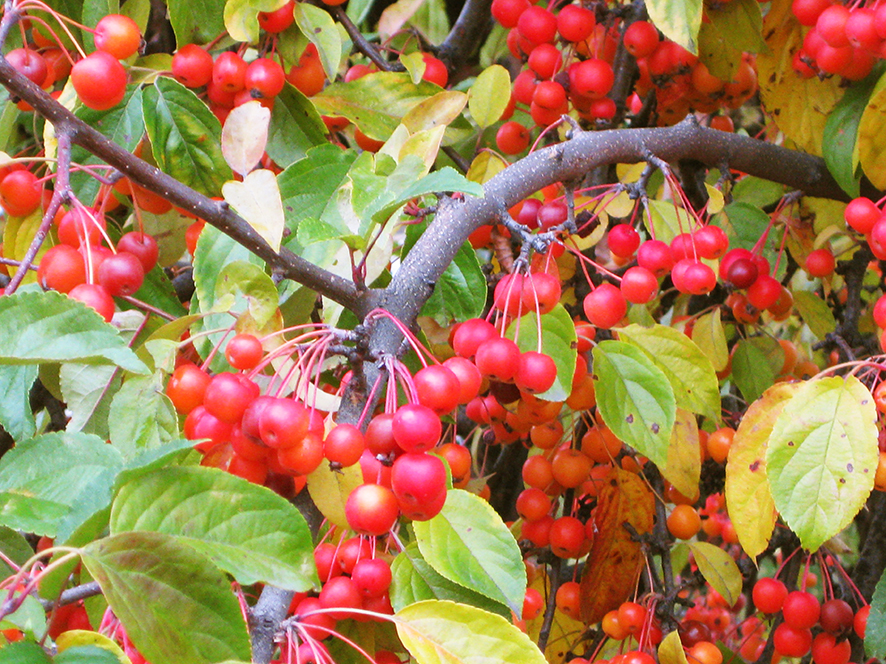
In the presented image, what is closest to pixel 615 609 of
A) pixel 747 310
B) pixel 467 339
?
pixel 747 310

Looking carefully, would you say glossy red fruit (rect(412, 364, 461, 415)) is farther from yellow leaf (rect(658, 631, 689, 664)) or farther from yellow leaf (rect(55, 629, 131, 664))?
yellow leaf (rect(658, 631, 689, 664))

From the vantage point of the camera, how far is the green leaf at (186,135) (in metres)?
1.28

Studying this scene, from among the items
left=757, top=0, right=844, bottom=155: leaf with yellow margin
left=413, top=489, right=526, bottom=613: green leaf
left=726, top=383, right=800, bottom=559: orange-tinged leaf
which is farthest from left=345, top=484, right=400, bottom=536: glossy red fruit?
left=757, top=0, right=844, bottom=155: leaf with yellow margin

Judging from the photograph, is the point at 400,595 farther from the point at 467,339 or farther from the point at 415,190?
the point at 415,190

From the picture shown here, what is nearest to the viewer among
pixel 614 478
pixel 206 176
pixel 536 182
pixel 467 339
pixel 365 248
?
pixel 365 248

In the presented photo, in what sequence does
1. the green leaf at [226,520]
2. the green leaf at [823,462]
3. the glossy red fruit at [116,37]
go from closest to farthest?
the green leaf at [226,520]
the green leaf at [823,462]
the glossy red fruit at [116,37]

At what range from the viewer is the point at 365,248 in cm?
89

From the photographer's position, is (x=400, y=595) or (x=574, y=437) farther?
(x=574, y=437)

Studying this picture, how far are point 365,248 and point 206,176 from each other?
53 cm

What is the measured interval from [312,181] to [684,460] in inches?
31.0

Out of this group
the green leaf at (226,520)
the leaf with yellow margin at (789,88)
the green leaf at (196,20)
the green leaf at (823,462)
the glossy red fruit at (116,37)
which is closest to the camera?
the green leaf at (226,520)

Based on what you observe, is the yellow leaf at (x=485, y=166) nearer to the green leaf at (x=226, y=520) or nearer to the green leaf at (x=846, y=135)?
the green leaf at (x=846, y=135)

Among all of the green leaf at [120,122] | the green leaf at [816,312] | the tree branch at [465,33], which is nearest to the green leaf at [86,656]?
the green leaf at [120,122]

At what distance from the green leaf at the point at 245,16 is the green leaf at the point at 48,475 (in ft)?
2.58
